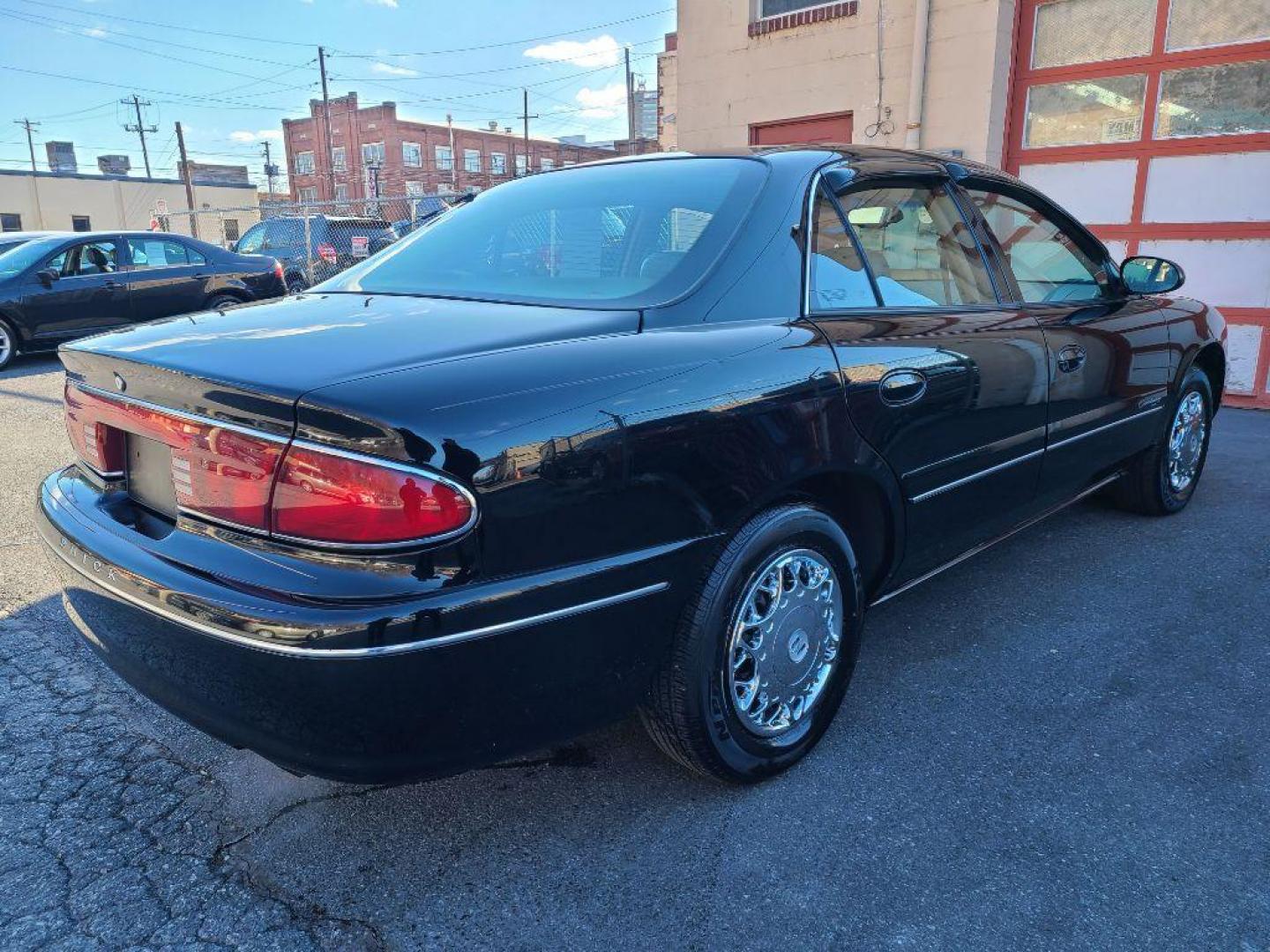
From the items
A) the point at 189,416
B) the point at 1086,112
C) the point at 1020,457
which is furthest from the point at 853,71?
the point at 189,416

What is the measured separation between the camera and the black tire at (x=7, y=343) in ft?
31.0

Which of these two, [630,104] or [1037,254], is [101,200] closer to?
[630,104]

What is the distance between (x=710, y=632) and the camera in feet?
6.77

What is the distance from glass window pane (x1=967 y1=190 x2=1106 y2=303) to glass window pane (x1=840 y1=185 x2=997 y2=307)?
0.24m

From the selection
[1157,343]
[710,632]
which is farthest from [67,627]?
[1157,343]

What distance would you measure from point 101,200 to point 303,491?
5805cm

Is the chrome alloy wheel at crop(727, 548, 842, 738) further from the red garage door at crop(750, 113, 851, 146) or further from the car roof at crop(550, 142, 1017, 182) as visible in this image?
the red garage door at crop(750, 113, 851, 146)

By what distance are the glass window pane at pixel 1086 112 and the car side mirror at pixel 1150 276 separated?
4.42 m

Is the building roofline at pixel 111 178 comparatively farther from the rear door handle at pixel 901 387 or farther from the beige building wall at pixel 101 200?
the rear door handle at pixel 901 387

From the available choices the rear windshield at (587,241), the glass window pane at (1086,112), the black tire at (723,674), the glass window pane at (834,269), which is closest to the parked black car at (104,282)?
the rear windshield at (587,241)

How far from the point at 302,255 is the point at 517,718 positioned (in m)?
16.0

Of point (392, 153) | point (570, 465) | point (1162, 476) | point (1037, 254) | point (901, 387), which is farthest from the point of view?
point (392, 153)

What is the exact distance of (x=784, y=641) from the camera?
7.57ft

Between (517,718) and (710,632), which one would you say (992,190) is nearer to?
(710,632)
